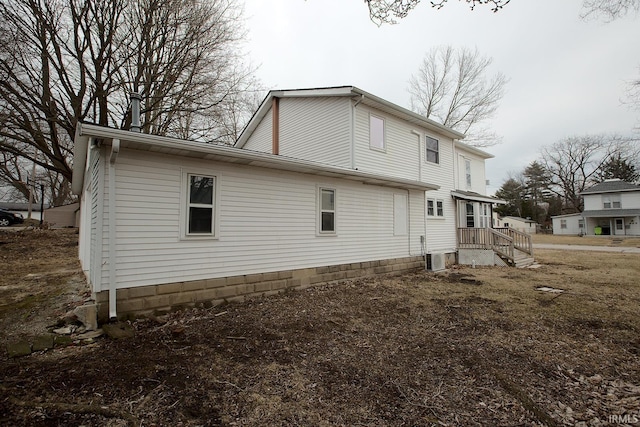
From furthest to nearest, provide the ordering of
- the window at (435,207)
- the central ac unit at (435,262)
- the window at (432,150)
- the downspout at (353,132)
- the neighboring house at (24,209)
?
1. the neighboring house at (24,209)
2. the window at (432,150)
3. the window at (435,207)
4. the central ac unit at (435,262)
5. the downspout at (353,132)

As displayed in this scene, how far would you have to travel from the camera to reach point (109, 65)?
536 inches

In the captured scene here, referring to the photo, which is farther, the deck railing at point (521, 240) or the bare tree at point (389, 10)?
the deck railing at point (521, 240)

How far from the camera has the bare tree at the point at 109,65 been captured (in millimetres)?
12016

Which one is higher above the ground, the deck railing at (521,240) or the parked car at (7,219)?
the parked car at (7,219)

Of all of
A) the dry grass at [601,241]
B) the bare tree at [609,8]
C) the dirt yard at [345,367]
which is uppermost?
the bare tree at [609,8]

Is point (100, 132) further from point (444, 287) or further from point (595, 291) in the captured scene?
point (595, 291)

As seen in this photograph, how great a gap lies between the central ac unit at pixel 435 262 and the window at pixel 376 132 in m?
4.53

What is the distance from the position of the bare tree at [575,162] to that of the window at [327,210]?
5158cm

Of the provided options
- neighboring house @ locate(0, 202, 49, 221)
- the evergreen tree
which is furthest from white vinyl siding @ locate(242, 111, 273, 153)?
the evergreen tree

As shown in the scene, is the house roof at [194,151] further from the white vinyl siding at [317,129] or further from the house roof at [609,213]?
the house roof at [609,213]

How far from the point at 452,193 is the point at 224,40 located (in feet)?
46.0

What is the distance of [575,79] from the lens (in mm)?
10016

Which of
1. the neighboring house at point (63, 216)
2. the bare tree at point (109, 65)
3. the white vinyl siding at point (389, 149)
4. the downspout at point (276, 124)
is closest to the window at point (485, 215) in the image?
the white vinyl siding at point (389, 149)

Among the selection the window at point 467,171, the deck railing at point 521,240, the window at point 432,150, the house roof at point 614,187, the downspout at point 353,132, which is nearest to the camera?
the downspout at point 353,132
